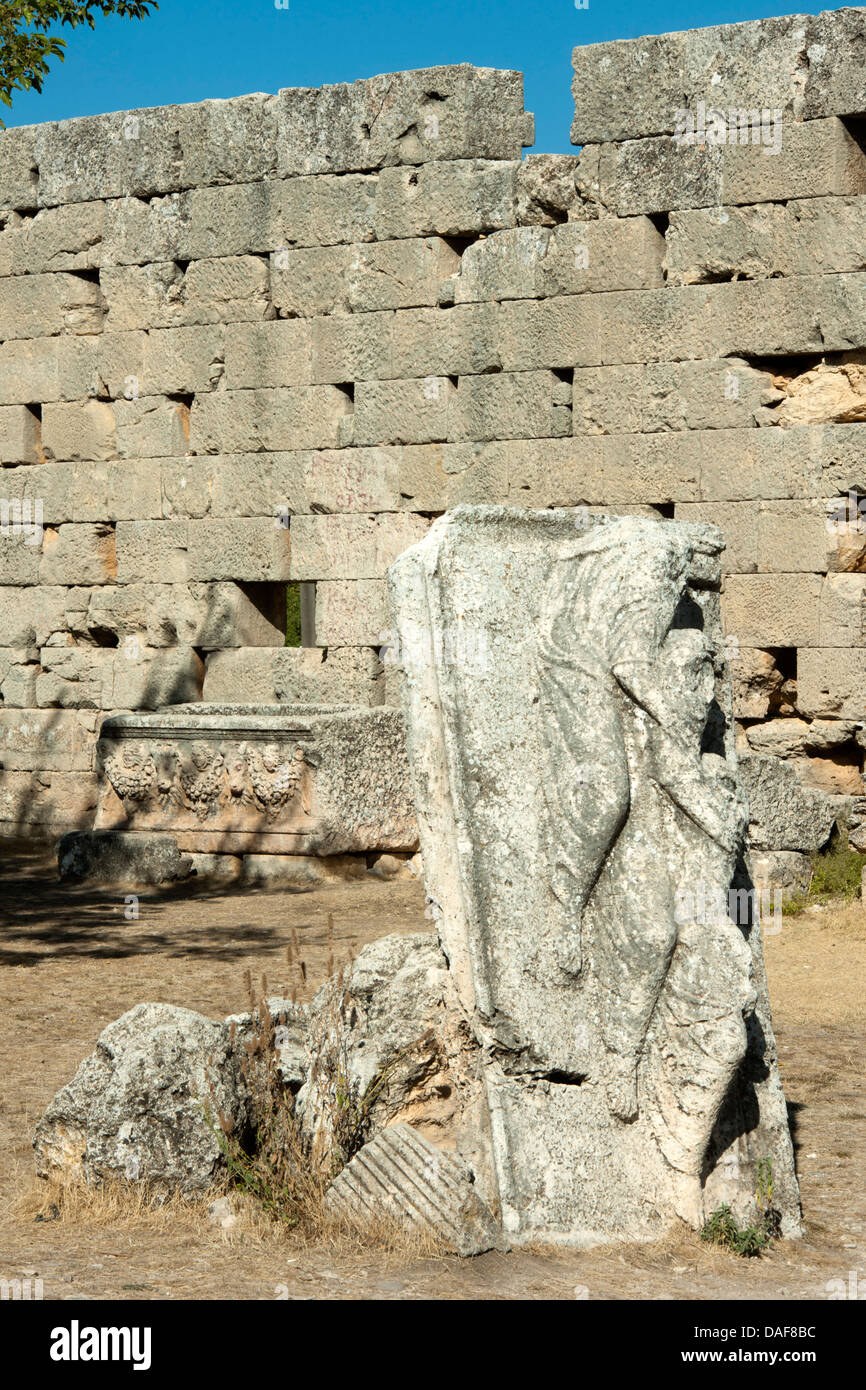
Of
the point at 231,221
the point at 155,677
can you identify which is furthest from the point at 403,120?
the point at 155,677

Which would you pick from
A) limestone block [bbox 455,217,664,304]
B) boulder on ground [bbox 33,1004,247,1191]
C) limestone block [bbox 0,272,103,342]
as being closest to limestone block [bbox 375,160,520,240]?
limestone block [bbox 455,217,664,304]

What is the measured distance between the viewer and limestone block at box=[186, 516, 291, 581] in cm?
1269

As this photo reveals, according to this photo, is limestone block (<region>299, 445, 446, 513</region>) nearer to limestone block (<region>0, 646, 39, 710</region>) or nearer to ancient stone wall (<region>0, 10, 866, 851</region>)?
ancient stone wall (<region>0, 10, 866, 851</region>)

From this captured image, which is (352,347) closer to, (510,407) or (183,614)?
(510,407)

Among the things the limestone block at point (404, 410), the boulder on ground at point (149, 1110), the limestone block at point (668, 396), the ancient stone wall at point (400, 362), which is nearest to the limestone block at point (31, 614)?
the ancient stone wall at point (400, 362)

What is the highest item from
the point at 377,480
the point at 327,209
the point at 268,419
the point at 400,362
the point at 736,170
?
the point at 327,209

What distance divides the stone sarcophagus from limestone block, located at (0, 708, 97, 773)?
1.88 meters

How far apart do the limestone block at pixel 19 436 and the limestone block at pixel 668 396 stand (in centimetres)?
462

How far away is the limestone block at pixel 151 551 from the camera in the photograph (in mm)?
13125

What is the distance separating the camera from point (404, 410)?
39.8ft

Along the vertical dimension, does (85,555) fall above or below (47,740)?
above

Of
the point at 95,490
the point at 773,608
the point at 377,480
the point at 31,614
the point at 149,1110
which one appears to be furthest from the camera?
the point at 31,614

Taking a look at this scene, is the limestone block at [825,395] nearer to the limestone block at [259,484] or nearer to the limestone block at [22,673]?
the limestone block at [259,484]

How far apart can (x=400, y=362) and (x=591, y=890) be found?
7.99 m
